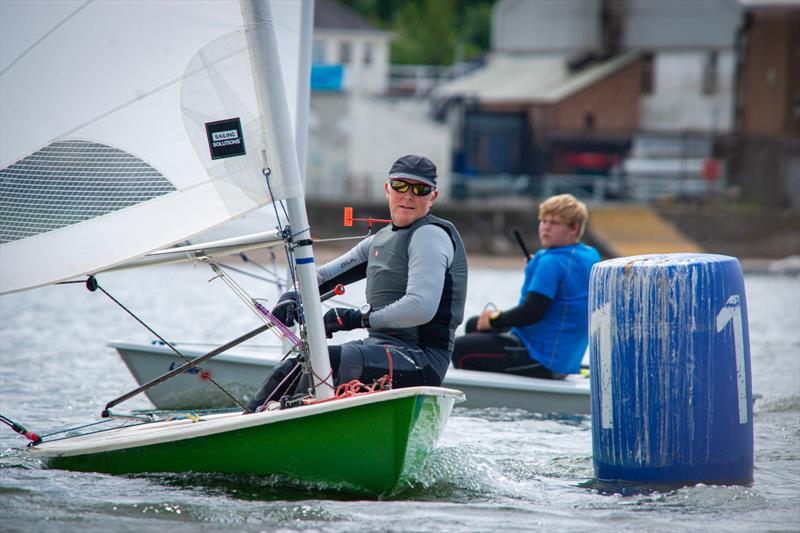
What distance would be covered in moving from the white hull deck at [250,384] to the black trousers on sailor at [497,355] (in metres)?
0.06

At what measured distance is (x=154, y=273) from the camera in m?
20.7

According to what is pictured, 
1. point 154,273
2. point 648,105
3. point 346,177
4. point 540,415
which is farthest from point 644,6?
point 540,415

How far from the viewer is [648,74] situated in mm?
32188

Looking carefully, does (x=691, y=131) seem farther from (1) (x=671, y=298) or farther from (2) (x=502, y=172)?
(1) (x=671, y=298)

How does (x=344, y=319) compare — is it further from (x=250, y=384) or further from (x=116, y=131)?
(x=250, y=384)

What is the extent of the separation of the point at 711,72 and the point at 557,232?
26.2 meters

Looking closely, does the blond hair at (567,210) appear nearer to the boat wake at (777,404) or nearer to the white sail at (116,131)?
the boat wake at (777,404)

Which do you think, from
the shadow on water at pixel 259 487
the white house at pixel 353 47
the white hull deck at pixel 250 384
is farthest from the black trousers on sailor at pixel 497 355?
the white house at pixel 353 47

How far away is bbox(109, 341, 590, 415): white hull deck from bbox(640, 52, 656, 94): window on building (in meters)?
25.7

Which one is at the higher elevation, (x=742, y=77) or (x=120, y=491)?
(x=742, y=77)

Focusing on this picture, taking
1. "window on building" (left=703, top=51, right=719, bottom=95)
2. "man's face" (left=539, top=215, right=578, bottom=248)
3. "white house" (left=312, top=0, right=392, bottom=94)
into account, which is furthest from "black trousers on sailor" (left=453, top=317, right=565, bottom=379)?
"white house" (left=312, top=0, right=392, bottom=94)

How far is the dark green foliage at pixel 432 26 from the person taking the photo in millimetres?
49156

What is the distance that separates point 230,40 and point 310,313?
1169mm

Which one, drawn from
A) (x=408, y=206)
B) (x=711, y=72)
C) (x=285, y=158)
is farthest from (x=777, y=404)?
(x=711, y=72)
